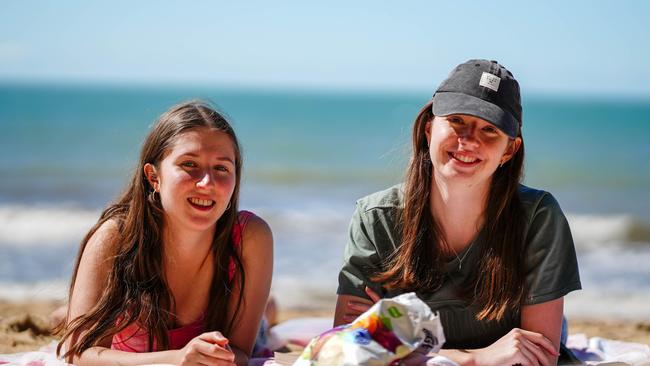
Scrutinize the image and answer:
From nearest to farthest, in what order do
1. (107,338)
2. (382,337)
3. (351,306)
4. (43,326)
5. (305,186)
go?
1. (382,337)
2. (107,338)
3. (351,306)
4. (43,326)
5. (305,186)

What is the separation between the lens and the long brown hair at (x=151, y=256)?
10.6ft

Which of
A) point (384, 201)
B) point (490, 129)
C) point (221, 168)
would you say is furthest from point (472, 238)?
point (221, 168)

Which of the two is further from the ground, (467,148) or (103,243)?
(467,148)

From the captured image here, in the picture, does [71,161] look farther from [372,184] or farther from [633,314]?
[633,314]

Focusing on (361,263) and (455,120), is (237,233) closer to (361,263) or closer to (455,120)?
(361,263)

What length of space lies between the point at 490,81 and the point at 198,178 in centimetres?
125

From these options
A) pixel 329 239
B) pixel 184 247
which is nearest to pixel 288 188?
pixel 329 239

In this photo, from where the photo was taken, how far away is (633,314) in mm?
6773

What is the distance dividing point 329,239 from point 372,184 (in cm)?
577

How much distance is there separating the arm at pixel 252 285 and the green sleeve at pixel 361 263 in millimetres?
337

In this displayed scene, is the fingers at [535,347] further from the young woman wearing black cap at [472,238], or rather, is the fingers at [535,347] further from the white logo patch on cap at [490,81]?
the white logo patch on cap at [490,81]

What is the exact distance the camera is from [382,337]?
256 centimetres

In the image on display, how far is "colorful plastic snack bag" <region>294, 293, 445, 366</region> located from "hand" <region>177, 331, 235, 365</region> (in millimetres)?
344

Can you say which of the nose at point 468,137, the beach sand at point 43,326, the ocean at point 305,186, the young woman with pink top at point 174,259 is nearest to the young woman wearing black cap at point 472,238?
the nose at point 468,137
